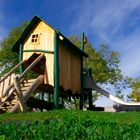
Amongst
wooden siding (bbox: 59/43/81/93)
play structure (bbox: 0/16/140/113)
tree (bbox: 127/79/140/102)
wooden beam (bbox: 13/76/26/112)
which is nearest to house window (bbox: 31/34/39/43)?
play structure (bbox: 0/16/140/113)

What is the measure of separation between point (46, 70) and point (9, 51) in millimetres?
17572

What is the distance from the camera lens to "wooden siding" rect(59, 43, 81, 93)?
75.4ft

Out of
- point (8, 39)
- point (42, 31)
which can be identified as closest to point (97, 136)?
point (42, 31)

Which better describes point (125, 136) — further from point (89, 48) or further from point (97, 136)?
point (89, 48)

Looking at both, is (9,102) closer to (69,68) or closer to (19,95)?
(19,95)

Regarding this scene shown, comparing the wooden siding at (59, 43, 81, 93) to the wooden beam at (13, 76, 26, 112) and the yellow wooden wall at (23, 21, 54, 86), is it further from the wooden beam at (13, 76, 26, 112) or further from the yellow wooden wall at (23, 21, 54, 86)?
the wooden beam at (13, 76, 26, 112)

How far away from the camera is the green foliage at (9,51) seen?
1548 inches

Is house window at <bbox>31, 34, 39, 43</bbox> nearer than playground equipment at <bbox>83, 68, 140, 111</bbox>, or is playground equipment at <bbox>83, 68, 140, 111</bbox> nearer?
house window at <bbox>31, 34, 39, 43</bbox>

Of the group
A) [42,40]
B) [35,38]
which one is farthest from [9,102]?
[35,38]

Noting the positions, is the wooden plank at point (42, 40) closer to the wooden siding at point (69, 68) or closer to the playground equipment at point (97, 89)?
the wooden siding at point (69, 68)

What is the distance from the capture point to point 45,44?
75.7 ft

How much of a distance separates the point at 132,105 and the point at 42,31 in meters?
7.49

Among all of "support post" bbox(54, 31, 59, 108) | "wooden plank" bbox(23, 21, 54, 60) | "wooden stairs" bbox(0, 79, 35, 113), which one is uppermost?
"wooden plank" bbox(23, 21, 54, 60)

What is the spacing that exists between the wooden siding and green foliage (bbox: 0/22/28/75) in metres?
14.4
